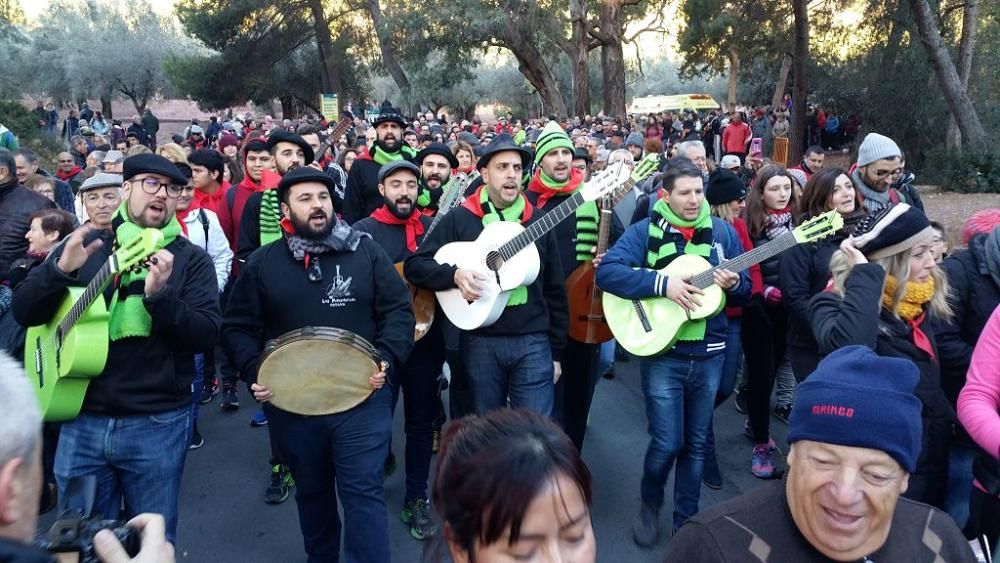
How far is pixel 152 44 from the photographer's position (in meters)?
45.5

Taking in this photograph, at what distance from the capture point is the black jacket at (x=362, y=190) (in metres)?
6.37

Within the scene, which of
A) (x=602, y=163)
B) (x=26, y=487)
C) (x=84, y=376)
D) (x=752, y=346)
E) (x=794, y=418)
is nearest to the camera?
(x=26, y=487)

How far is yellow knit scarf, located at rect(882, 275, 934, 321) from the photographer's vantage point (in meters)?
3.03

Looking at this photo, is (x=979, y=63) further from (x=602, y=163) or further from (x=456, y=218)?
(x=456, y=218)

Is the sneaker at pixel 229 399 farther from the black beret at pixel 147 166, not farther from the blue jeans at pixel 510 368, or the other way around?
the black beret at pixel 147 166

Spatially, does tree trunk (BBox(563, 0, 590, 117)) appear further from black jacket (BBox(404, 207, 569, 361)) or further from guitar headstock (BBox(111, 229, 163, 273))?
guitar headstock (BBox(111, 229, 163, 273))

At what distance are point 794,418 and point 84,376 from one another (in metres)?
2.77

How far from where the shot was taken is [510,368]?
162 inches

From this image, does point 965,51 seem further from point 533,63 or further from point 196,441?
point 196,441

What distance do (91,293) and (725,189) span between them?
3995 millimetres

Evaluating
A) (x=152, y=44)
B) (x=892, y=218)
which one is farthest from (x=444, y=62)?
(x=892, y=218)

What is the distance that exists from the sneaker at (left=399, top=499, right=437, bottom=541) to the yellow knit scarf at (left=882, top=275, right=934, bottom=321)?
9.10 feet

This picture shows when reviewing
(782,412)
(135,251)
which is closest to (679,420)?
(782,412)

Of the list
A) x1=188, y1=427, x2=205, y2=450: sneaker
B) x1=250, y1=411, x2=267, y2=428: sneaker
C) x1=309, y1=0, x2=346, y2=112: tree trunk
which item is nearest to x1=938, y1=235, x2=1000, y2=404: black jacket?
x1=250, y1=411, x2=267, y2=428: sneaker
